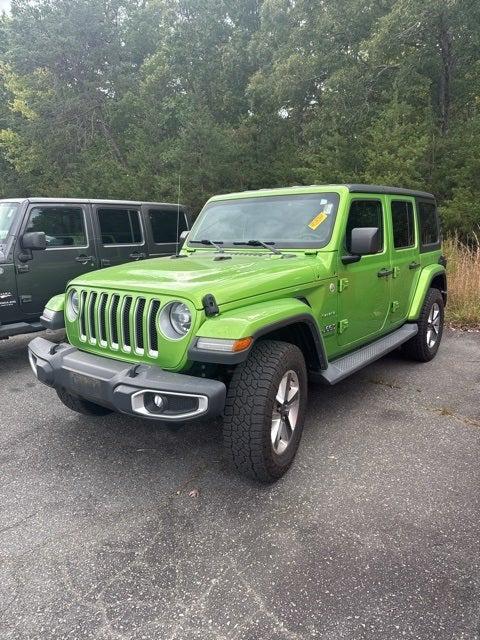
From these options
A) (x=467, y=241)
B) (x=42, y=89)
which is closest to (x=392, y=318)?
(x=467, y=241)

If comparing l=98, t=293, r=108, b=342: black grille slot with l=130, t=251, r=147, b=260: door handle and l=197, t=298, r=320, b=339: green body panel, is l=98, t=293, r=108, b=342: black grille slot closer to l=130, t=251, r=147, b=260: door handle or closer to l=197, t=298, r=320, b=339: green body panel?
l=197, t=298, r=320, b=339: green body panel

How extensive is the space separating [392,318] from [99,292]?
2.83 meters

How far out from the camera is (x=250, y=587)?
2.11m

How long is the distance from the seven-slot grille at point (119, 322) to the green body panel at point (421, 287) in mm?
3070

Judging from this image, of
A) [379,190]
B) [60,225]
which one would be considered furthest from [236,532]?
[60,225]

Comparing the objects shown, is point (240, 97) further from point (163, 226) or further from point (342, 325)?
point (342, 325)

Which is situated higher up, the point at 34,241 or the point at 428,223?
the point at 34,241

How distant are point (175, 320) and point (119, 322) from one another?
40 centimetres

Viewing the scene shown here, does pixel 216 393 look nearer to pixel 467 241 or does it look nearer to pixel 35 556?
pixel 35 556

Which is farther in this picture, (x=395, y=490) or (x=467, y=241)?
(x=467, y=241)

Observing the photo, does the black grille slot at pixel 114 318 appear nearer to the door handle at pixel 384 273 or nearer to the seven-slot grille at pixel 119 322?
the seven-slot grille at pixel 119 322

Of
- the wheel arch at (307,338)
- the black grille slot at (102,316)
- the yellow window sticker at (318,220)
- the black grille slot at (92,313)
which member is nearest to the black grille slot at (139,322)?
the black grille slot at (102,316)

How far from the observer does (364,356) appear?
12.6 ft

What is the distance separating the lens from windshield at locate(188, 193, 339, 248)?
363 cm
